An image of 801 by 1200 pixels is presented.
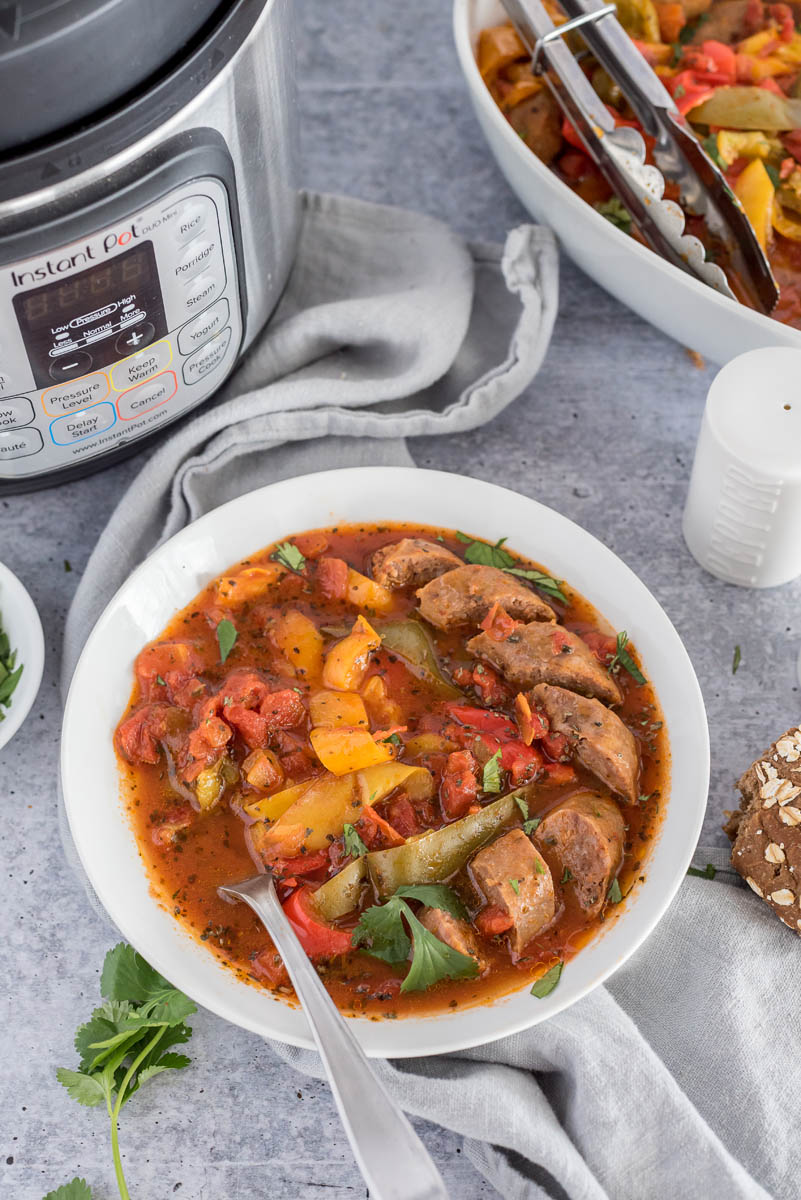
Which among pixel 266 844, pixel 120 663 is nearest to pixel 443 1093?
pixel 266 844

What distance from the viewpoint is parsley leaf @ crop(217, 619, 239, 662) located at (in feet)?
9.05

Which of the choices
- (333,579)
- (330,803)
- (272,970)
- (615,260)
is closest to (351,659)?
(333,579)

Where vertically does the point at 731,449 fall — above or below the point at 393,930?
above

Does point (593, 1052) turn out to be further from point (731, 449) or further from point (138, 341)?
point (138, 341)

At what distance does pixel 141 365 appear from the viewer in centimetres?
267

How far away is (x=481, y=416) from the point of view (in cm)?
323

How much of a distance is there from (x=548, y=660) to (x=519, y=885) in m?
0.51

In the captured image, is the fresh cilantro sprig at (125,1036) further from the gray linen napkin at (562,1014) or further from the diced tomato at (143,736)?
the diced tomato at (143,736)

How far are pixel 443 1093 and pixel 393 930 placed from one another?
0.33 metres

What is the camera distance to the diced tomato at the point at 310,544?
2.91 m

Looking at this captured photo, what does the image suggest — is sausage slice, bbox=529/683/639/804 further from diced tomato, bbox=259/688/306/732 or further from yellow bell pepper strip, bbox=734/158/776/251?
yellow bell pepper strip, bbox=734/158/776/251

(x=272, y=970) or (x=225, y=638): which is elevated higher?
(x=225, y=638)

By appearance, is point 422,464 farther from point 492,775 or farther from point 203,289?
point 492,775

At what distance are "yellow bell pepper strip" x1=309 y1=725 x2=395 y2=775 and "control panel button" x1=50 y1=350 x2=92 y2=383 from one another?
0.92 meters
